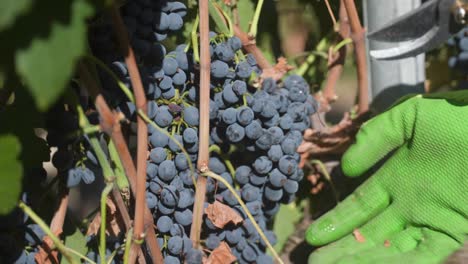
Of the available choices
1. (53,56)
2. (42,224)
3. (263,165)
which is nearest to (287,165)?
(263,165)

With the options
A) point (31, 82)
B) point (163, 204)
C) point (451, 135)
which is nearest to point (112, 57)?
point (163, 204)

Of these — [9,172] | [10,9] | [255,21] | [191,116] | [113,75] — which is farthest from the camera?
[255,21]

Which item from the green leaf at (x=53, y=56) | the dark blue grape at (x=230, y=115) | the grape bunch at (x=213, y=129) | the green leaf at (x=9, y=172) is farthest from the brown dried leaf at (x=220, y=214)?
the green leaf at (x=53, y=56)

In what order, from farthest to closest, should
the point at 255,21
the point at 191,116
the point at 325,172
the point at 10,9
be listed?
the point at 325,172, the point at 255,21, the point at 191,116, the point at 10,9

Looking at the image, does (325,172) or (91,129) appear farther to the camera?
(325,172)

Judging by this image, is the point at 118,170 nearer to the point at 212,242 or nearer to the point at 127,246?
the point at 127,246

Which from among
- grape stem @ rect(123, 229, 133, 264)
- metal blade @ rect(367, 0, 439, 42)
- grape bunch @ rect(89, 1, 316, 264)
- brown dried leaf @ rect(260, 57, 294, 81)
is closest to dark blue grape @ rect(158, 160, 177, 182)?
grape bunch @ rect(89, 1, 316, 264)
